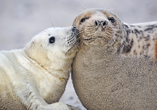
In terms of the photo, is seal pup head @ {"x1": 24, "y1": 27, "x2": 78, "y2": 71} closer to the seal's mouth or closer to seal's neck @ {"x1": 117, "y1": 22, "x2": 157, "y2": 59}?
the seal's mouth

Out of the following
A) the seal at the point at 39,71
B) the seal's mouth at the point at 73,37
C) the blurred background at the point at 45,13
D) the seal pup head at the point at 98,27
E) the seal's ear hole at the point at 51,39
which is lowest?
the blurred background at the point at 45,13

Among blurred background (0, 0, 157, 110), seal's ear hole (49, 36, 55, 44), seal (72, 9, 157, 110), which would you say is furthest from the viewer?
blurred background (0, 0, 157, 110)

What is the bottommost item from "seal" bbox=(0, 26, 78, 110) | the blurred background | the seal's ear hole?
the blurred background

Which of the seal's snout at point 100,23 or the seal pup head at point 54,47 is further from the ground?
the seal's snout at point 100,23

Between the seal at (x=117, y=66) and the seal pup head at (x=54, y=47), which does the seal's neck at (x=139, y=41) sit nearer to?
the seal at (x=117, y=66)

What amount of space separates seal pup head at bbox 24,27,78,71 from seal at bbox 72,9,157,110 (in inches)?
5.9

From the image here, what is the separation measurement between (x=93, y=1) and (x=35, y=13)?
2.41 metres

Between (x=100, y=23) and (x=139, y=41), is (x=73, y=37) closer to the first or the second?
(x=100, y=23)

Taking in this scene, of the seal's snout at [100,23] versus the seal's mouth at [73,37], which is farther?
the seal's mouth at [73,37]

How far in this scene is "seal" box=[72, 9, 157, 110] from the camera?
2818mm

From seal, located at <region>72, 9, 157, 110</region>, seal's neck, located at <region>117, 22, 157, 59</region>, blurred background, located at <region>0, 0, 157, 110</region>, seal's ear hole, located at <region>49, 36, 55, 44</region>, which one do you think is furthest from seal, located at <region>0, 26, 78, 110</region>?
blurred background, located at <region>0, 0, 157, 110</region>

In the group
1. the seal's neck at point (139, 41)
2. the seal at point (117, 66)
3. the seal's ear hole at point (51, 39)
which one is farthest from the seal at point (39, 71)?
the seal's neck at point (139, 41)

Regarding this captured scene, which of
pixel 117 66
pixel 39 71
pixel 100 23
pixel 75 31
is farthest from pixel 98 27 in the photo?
pixel 39 71

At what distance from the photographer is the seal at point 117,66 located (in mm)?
2818
